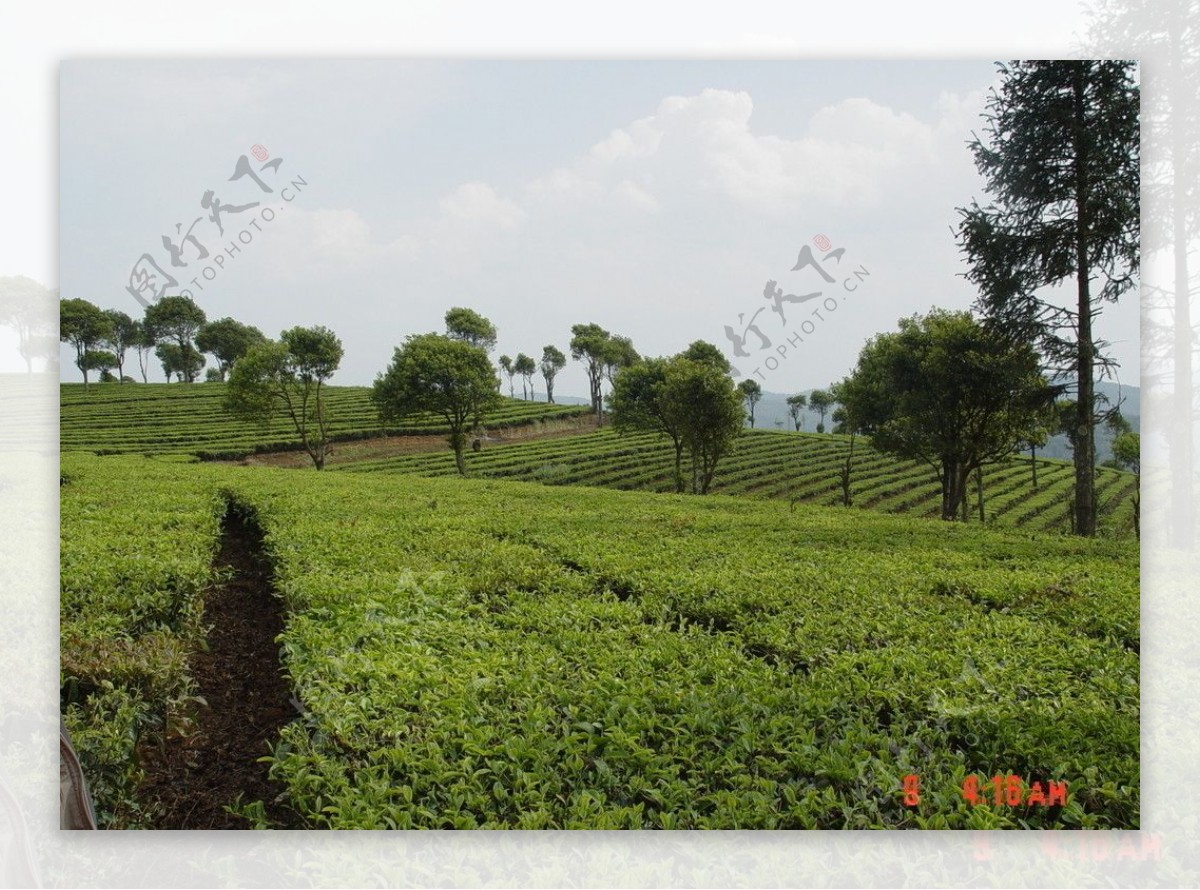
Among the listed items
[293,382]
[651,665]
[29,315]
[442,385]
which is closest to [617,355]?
[442,385]

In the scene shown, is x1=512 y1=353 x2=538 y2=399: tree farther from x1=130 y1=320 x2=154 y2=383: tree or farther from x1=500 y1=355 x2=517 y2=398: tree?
x1=130 y1=320 x2=154 y2=383: tree

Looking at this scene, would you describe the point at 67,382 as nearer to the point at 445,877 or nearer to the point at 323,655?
the point at 323,655

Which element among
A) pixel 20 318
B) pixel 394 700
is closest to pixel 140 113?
pixel 20 318

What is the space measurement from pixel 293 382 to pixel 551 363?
5.69ft

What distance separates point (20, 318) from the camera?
4195mm

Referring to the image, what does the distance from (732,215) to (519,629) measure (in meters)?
2.62

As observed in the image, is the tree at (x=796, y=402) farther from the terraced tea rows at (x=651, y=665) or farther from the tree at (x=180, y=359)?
the tree at (x=180, y=359)

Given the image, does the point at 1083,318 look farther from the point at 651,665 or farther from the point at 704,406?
the point at 651,665

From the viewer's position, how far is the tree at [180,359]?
15.3ft

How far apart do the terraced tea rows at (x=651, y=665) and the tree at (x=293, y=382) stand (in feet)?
3.15

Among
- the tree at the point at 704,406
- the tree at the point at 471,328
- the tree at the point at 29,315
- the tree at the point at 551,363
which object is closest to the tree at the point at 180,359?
the tree at the point at 29,315

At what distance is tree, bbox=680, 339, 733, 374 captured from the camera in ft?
14.9
